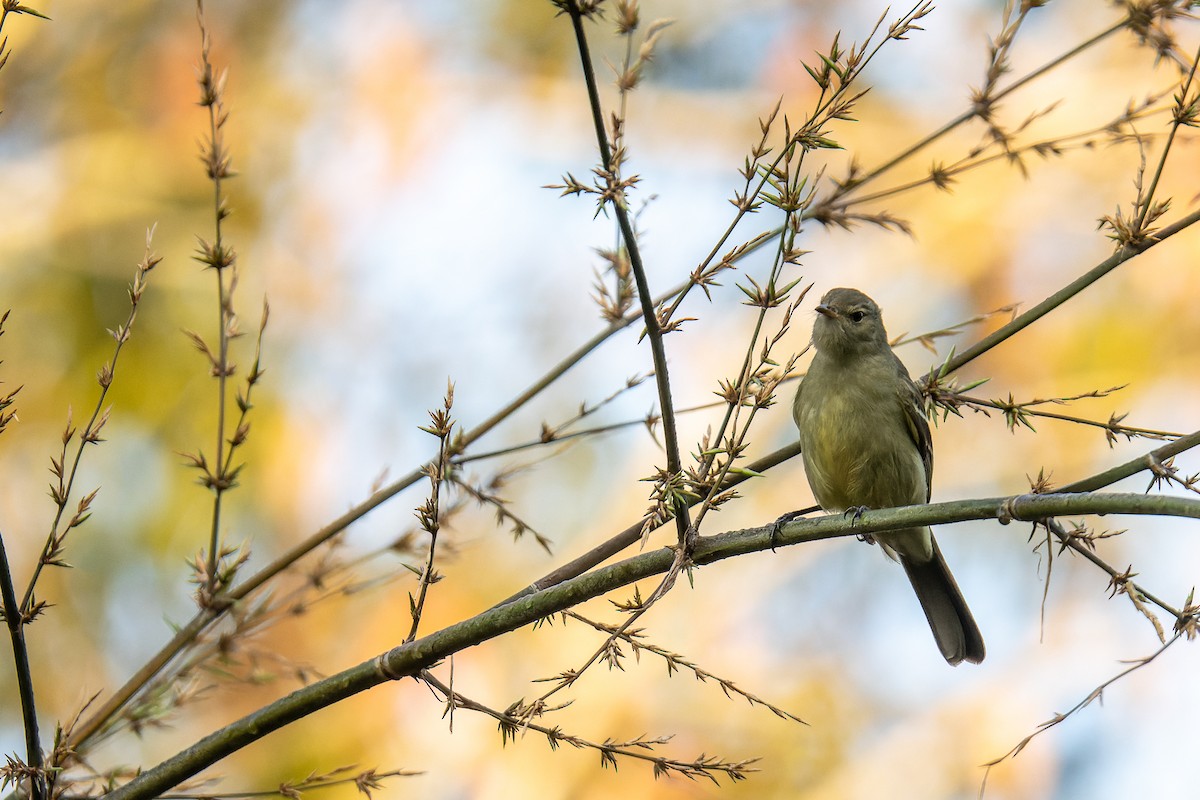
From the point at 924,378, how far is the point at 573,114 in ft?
26.3

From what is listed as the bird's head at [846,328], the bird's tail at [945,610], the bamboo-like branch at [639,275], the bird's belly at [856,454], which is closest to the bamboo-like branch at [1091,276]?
the bamboo-like branch at [639,275]

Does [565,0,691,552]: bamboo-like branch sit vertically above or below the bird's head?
below

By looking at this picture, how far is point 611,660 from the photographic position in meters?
2.32

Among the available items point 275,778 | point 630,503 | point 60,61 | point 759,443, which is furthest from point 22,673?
point 60,61

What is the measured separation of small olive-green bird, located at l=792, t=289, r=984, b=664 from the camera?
4.82 metres

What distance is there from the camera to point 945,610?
5.46 metres

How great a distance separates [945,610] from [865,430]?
1.19 meters

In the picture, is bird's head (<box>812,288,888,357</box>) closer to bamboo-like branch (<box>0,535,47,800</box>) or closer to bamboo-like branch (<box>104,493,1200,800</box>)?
bamboo-like branch (<box>104,493,1200,800</box>)

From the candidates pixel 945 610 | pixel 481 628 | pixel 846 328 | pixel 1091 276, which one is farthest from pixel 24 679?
pixel 945 610

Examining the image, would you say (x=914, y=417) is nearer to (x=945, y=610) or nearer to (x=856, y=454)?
(x=856, y=454)

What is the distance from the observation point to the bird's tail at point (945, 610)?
536 cm

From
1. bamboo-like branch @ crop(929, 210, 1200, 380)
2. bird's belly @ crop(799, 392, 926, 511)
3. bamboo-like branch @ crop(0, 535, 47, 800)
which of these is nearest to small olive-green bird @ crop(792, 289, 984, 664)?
bird's belly @ crop(799, 392, 926, 511)

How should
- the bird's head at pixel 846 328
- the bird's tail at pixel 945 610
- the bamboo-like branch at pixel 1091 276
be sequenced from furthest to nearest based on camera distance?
1. the bird's tail at pixel 945 610
2. the bird's head at pixel 846 328
3. the bamboo-like branch at pixel 1091 276

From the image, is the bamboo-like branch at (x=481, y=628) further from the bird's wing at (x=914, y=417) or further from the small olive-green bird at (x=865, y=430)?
the bird's wing at (x=914, y=417)
